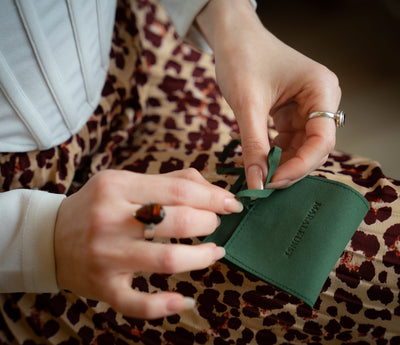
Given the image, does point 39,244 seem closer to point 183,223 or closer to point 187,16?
point 183,223

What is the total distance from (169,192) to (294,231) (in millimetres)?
203

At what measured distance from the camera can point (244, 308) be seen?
0.53 metres

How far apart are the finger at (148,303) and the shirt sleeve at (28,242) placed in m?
0.12

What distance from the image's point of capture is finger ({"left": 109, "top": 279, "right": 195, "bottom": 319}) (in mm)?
392

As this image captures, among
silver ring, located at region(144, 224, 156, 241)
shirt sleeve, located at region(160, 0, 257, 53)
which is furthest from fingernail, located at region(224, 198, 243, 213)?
shirt sleeve, located at region(160, 0, 257, 53)

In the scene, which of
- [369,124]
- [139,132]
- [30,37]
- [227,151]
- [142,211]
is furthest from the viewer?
[369,124]

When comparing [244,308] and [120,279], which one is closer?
Answer: [120,279]

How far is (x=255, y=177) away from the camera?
0.50m

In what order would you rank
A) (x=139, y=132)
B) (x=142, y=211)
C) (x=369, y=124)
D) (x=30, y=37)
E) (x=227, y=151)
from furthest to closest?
(x=369, y=124) → (x=139, y=132) → (x=227, y=151) → (x=30, y=37) → (x=142, y=211)

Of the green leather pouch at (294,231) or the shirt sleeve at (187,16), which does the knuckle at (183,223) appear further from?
the shirt sleeve at (187,16)

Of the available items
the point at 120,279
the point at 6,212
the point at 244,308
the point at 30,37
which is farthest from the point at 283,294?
the point at 30,37

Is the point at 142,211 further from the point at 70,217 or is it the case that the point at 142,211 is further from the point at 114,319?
the point at 114,319

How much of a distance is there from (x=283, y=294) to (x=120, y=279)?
253 mm

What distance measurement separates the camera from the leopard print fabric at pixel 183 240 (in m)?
0.50
